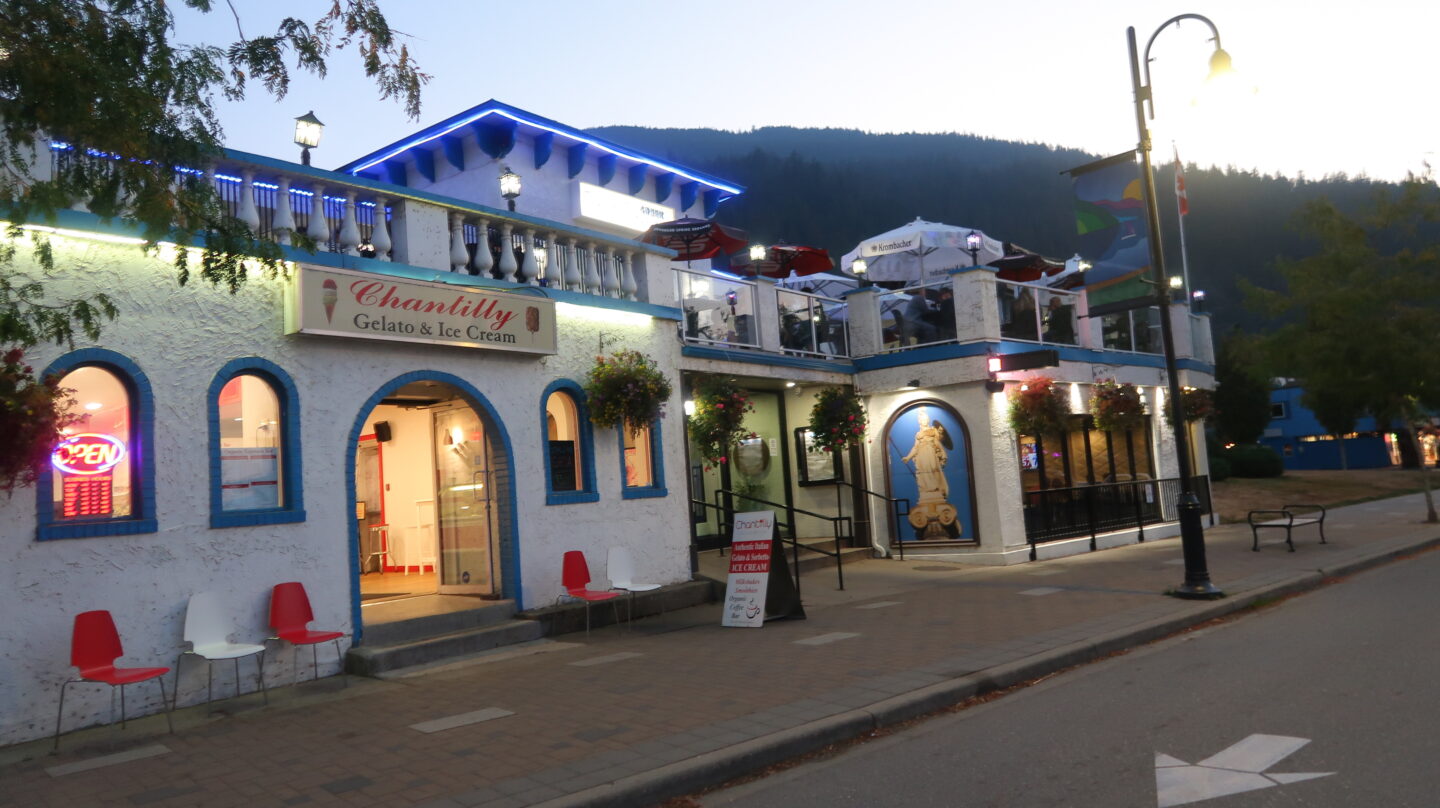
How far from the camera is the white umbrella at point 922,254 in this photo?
71.5 ft

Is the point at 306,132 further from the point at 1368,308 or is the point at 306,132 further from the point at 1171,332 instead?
the point at 1368,308

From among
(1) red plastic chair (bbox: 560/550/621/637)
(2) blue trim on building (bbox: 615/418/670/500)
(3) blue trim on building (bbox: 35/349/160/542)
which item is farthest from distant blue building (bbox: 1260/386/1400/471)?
(3) blue trim on building (bbox: 35/349/160/542)

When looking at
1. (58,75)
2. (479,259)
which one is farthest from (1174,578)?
(58,75)

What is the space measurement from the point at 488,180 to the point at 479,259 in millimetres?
8142

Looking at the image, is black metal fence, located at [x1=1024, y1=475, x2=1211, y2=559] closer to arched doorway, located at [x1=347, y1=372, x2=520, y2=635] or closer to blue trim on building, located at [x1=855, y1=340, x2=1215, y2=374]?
blue trim on building, located at [x1=855, y1=340, x2=1215, y2=374]

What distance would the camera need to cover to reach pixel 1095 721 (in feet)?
21.2

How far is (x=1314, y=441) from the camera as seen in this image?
6206 centimetres

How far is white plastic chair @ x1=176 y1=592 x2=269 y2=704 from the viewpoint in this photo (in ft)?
26.0

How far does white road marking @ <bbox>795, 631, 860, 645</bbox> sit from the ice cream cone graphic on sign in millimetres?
5325

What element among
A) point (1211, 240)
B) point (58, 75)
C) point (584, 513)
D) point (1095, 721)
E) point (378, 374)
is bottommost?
point (1095, 721)

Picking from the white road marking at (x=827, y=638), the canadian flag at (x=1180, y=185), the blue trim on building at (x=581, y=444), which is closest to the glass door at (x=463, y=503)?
the blue trim on building at (x=581, y=444)

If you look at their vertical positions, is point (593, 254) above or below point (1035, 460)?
above

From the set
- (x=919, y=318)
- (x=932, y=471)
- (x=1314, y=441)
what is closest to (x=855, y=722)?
(x=932, y=471)

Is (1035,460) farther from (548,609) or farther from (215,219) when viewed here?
(215,219)
